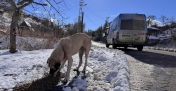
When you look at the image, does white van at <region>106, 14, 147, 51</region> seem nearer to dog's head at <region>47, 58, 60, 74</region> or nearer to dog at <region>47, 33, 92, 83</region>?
dog at <region>47, 33, 92, 83</region>

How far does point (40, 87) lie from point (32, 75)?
934 millimetres

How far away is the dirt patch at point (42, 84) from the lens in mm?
4227

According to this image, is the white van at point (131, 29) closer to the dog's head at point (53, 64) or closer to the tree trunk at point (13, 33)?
the tree trunk at point (13, 33)

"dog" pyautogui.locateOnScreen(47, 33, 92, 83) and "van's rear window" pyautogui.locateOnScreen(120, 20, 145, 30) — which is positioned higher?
"van's rear window" pyautogui.locateOnScreen(120, 20, 145, 30)

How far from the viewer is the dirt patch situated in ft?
13.9

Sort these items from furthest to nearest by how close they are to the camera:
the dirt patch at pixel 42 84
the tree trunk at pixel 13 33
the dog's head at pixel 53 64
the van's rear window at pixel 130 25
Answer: the van's rear window at pixel 130 25, the tree trunk at pixel 13 33, the dog's head at pixel 53 64, the dirt patch at pixel 42 84

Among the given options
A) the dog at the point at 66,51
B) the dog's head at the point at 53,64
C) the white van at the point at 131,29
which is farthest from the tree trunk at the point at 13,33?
the white van at the point at 131,29

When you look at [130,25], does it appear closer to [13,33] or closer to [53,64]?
[13,33]

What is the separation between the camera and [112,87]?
4.68 metres

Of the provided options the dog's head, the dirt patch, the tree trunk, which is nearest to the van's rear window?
the tree trunk

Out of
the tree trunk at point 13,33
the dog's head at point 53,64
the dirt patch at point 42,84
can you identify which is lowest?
the dirt patch at point 42,84

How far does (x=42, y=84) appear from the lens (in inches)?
178

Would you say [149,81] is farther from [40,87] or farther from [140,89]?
[40,87]

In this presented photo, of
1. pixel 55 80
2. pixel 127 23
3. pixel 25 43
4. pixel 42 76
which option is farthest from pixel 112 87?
pixel 127 23
